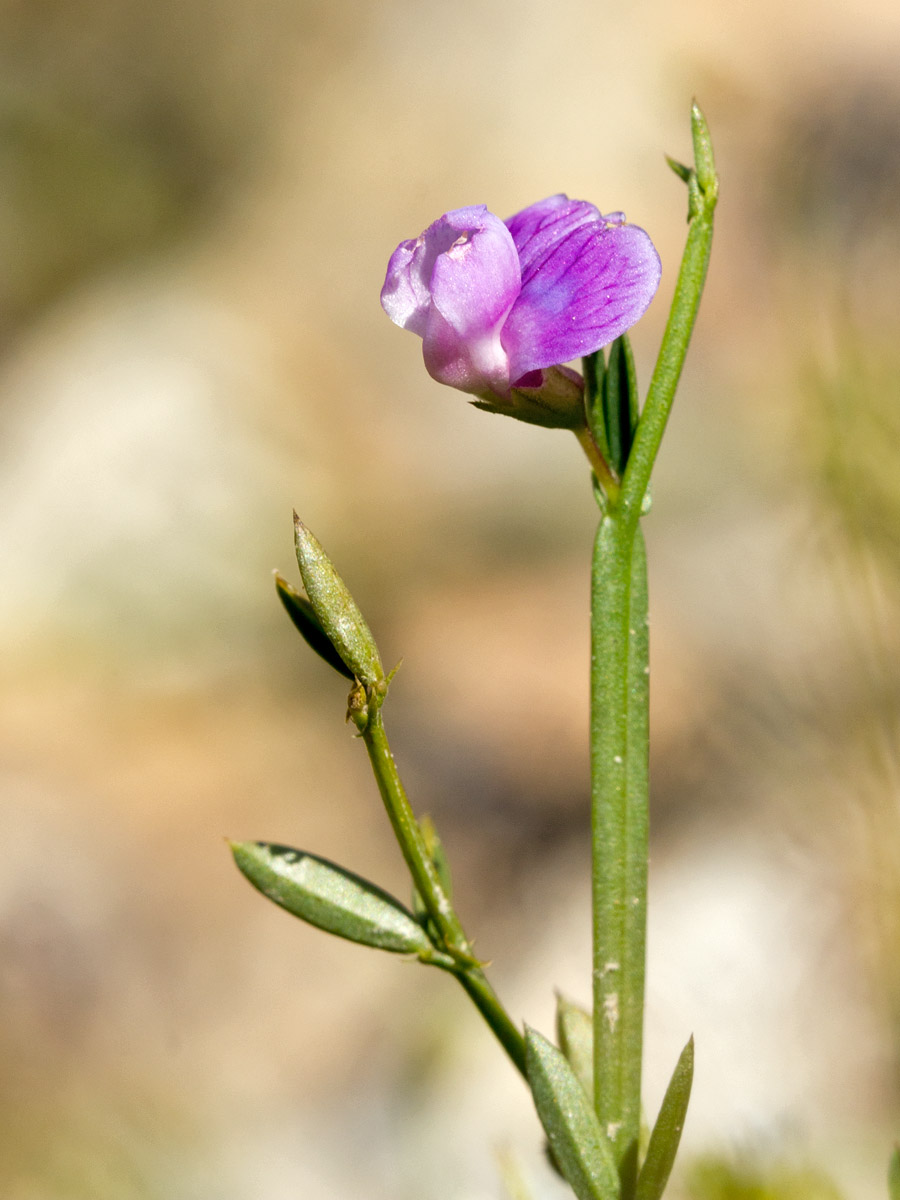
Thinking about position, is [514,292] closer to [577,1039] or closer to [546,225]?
[546,225]

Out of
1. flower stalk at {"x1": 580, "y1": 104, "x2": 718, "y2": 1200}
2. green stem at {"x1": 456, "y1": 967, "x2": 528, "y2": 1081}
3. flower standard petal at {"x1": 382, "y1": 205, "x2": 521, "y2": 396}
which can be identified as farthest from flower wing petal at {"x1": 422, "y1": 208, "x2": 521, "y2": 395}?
green stem at {"x1": 456, "y1": 967, "x2": 528, "y2": 1081}

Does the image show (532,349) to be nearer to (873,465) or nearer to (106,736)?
(873,465)

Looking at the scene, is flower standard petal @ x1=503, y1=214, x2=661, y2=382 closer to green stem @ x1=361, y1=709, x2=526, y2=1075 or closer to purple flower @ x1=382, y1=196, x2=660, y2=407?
purple flower @ x1=382, y1=196, x2=660, y2=407

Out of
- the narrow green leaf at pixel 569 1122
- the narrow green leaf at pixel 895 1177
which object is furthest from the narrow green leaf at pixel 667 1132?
the narrow green leaf at pixel 895 1177

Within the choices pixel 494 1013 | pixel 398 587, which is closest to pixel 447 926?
pixel 494 1013

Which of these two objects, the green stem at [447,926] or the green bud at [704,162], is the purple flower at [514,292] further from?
the green stem at [447,926]

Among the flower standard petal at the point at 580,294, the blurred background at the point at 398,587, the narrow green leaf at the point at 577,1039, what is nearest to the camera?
the flower standard petal at the point at 580,294
